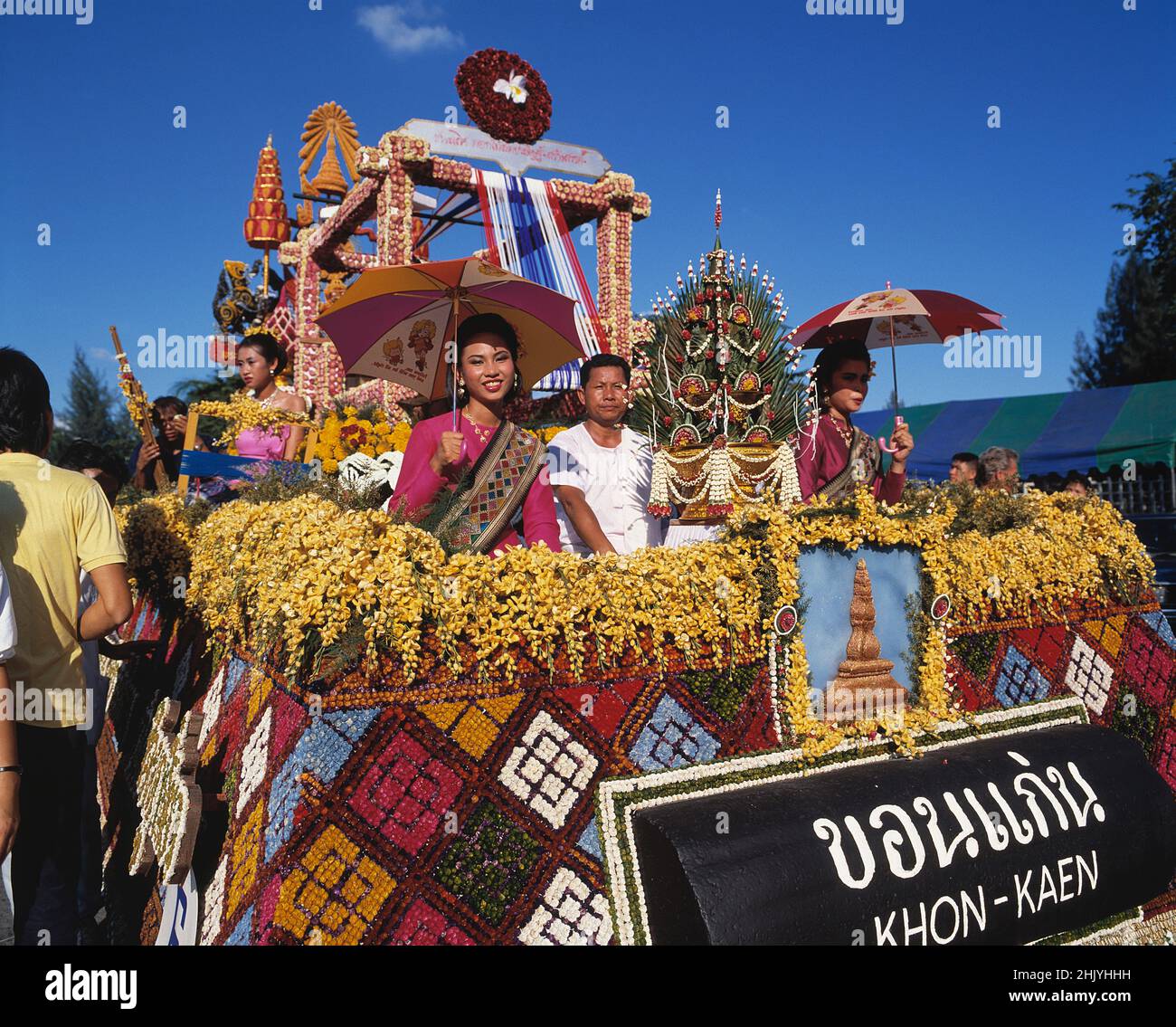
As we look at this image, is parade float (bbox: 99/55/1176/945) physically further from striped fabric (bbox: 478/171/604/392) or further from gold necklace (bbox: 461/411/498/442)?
striped fabric (bbox: 478/171/604/392)

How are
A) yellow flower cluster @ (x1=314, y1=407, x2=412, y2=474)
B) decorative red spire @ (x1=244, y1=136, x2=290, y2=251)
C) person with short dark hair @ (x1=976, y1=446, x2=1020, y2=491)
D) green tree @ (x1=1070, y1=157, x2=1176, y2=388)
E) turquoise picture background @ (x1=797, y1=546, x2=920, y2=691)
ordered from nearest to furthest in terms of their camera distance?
turquoise picture background @ (x1=797, y1=546, x2=920, y2=691), person with short dark hair @ (x1=976, y1=446, x2=1020, y2=491), yellow flower cluster @ (x1=314, y1=407, x2=412, y2=474), decorative red spire @ (x1=244, y1=136, x2=290, y2=251), green tree @ (x1=1070, y1=157, x2=1176, y2=388)

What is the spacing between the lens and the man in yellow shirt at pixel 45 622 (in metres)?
2.83

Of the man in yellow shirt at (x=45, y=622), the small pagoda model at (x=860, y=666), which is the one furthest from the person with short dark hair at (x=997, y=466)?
the man in yellow shirt at (x=45, y=622)

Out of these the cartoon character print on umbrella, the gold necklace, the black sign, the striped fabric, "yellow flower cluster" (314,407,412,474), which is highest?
the striped fabric

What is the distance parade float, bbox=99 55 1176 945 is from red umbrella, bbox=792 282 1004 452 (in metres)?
0.48

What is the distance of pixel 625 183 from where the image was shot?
15.6m

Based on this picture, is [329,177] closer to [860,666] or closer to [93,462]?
[93,462]

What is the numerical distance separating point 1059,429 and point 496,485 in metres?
16.2

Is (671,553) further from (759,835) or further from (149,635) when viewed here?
(149,635)

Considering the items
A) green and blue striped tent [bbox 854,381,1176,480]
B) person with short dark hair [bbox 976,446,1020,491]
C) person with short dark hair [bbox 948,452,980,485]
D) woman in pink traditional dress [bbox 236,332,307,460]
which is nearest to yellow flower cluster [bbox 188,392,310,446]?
woman in pink traditional dress [bbox 236,332,307,460]

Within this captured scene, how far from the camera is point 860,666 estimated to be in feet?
11.3

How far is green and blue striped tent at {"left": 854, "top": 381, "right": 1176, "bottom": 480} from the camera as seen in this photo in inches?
601

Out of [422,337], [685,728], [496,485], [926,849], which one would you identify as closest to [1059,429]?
[422,337]

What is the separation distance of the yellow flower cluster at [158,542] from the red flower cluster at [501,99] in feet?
34.3
